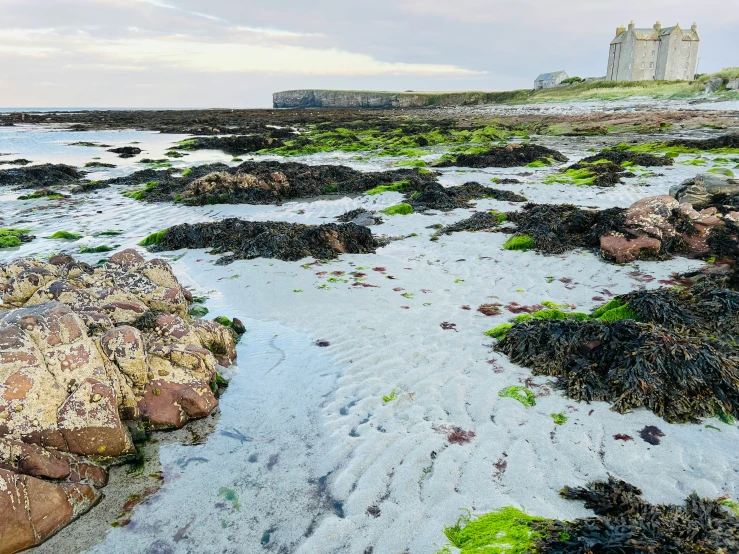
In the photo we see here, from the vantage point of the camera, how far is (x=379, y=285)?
6.71 metres

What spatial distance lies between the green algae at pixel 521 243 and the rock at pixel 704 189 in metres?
3.36

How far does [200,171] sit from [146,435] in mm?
14753

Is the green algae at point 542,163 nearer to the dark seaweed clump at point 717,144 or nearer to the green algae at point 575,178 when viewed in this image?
the green algae at point 575,178

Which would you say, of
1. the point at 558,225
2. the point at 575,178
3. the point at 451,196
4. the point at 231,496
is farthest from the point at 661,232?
the point at 231,496

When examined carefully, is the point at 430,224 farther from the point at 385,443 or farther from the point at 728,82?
the point at 728,82

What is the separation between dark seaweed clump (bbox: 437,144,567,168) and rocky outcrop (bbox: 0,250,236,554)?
14099 mm

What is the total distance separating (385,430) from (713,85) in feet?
174

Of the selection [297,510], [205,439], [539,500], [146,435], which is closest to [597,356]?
[539,500]

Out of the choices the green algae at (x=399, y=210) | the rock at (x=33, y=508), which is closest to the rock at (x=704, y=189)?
the green algae at (x=399, y=210)

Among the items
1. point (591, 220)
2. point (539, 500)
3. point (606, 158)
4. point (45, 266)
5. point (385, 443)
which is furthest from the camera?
point (606, 158)

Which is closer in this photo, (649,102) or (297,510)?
(297,510)

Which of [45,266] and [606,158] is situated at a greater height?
[606,158]

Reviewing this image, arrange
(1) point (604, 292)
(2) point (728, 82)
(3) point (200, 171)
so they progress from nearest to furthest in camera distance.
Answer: (1) point (604, 292)
(3) point (200, 171)
(2) point (728, 82)

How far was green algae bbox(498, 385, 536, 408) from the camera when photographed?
156 inches
